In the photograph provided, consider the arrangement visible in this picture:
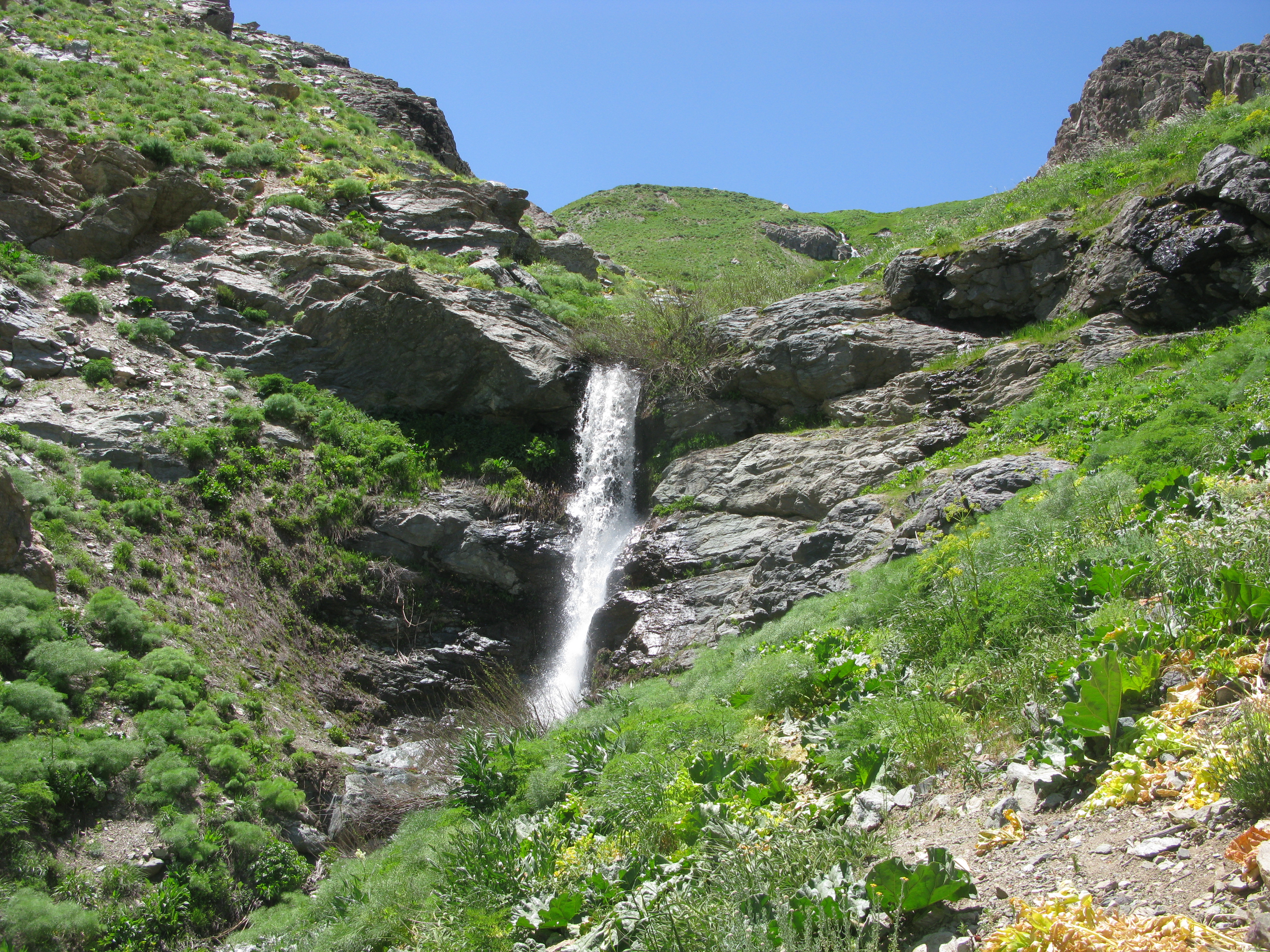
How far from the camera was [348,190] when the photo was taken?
22375 millimetres

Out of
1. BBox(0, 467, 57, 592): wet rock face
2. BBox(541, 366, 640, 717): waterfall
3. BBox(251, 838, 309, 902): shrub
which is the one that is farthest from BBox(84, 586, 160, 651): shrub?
BBox(541, 366, 640, 717): waterfall

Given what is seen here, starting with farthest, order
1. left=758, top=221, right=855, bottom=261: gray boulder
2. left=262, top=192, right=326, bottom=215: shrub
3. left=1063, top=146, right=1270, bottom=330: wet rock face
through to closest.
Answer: left=758, top=221, right=855, bottom=261: gray boulder, left=262, top=192, right=326, bottom=215: shrub, left=1063, top=146, right=1270, bottom=330: wet rock face

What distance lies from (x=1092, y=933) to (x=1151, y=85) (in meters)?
28.4

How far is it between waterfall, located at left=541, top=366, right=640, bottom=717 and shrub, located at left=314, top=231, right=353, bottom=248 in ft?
26.0

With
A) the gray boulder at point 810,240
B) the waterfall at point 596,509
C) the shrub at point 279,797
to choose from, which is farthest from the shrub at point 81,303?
the gray boulder at point 810,240

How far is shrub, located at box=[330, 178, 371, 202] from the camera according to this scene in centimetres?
2228

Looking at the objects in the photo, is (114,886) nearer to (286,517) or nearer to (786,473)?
(286,517)

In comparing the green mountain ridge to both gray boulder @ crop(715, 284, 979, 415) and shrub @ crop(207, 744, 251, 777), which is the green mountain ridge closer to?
gray boulder @ crop(715, 284, 979, 415)

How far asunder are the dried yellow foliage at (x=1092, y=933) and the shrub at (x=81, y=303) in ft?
64.2

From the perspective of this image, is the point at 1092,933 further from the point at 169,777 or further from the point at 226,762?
the point at 226,762

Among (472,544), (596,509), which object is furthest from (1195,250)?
(472,544)

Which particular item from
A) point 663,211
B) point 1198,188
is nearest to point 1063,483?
point 1198,188

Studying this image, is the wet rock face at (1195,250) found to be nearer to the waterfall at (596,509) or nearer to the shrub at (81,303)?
the waterfall at (596,509)

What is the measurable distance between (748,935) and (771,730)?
299cm
